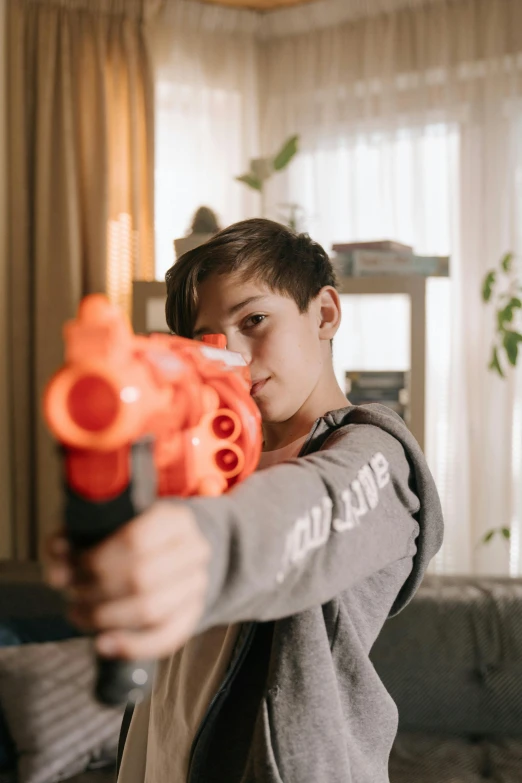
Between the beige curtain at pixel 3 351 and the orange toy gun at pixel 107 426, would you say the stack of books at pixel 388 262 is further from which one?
the orange toy gun at pixel 107 426

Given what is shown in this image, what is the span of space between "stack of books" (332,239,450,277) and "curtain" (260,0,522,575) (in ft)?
1.31

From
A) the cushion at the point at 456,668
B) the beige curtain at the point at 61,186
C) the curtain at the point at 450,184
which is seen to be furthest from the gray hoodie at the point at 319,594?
the beige curtain at the point at 61,186

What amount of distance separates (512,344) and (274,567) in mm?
2300

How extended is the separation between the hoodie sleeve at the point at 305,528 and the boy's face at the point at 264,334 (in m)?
0.16

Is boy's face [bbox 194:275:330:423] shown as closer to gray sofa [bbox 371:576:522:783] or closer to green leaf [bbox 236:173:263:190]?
gray sofa [bbox 371:576:522:783]

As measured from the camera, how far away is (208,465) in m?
0.56

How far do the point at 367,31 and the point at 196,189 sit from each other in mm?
917

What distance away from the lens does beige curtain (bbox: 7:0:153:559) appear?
9.74 feet

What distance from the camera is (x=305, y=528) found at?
517mm

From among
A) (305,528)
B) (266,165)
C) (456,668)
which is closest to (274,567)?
(305,528)

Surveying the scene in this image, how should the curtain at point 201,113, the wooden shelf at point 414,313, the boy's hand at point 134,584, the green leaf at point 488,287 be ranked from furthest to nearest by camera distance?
the curtain at point 201,113 → the green leaf at point 488,287 → the wooden shelf at point 414,313 → the boy's hand at point 134,584

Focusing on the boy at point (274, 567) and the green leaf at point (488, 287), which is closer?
the boy at point (274, 567)

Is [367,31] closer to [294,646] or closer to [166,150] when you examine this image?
[166,150]

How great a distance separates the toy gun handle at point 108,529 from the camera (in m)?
0.41
